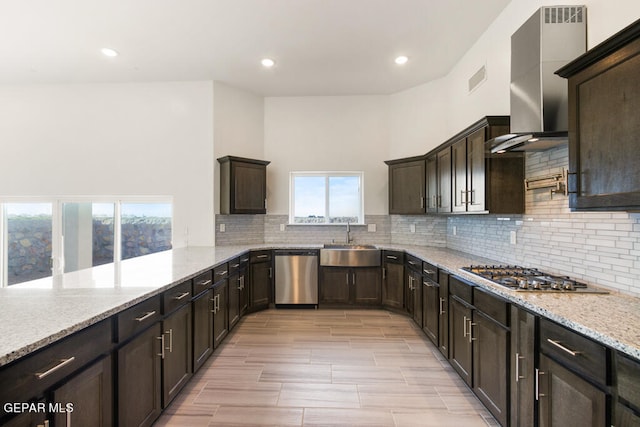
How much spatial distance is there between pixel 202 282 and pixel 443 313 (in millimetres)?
2163

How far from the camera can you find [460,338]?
242 centimetres

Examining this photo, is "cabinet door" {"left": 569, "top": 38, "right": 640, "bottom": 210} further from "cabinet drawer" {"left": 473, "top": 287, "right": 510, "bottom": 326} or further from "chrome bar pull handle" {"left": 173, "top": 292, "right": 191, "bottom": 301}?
"chrome bar pull handle" {"left": 173, "top": 292, "right": 191, "bottom": 301}

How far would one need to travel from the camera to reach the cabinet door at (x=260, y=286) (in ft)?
13.6

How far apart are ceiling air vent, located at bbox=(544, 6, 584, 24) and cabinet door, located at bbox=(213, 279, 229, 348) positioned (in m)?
3.33

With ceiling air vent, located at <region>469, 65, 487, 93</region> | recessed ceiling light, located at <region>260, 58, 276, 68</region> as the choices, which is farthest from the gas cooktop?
recessed ceiling light, located at <region>260, 58, 276, 68</region>

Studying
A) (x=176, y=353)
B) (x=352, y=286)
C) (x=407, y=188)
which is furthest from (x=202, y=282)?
(x=407, y=188)

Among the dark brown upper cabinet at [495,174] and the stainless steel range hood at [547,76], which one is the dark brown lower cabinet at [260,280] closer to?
the dark brown upper cabinet at [495,174]

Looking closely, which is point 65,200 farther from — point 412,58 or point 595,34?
point 595,34

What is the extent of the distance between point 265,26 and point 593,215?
3.18 metres

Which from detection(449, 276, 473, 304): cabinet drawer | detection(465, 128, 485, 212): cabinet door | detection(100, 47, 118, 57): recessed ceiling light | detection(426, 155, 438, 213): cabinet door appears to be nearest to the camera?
detection(449, 276, 473, 304): cabinet drawer

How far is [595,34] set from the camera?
6.34 feet

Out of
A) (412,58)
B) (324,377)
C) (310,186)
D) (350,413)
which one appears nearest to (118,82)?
(310,186)

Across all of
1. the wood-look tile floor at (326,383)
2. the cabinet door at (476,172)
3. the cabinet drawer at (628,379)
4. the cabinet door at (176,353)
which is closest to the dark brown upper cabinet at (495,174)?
the cabinet door at (476,172)

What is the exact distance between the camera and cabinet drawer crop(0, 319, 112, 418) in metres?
1.01
